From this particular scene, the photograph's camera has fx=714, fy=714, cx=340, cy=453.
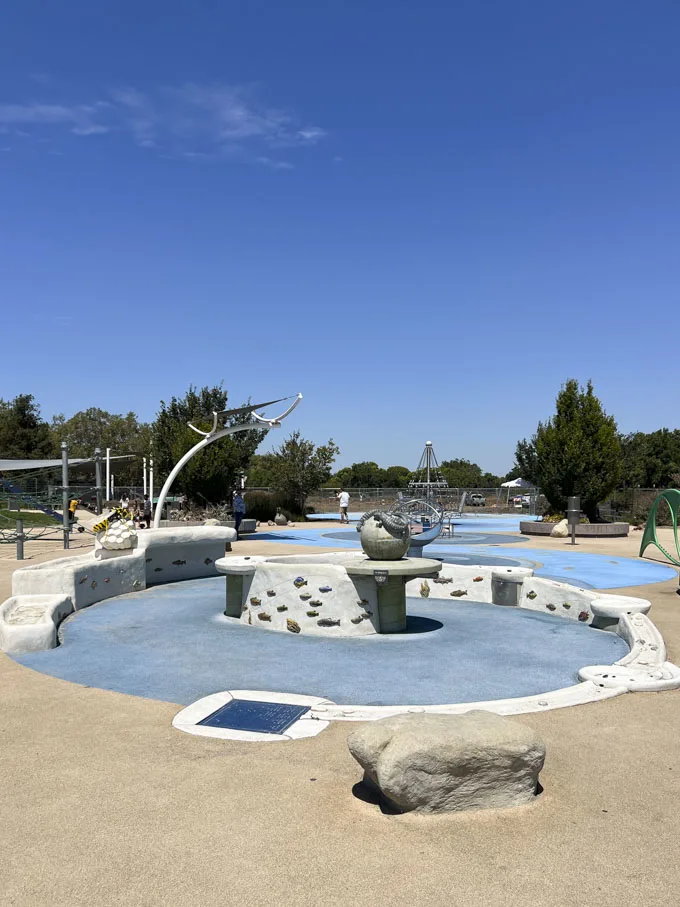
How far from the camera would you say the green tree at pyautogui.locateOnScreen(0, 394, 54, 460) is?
176 feet

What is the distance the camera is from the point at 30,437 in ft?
179

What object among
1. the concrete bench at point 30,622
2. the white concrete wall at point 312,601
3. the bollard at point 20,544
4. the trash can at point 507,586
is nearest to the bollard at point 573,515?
the trash can at point 507,586

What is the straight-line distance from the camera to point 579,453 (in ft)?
98.4

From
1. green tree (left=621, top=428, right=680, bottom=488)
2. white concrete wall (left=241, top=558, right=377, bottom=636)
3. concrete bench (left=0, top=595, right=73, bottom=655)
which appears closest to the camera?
concrete bench (left=0, top=595, right=73, bottom=655)

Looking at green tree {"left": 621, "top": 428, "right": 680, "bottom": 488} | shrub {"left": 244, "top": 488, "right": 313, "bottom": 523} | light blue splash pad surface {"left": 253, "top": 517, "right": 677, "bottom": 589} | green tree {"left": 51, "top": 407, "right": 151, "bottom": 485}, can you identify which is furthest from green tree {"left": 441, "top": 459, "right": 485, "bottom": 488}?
light blue splash pad surface {"left": 253, "top": 517, "right": 677, "bottom": 589}

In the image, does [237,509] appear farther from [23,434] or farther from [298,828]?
[23,434]

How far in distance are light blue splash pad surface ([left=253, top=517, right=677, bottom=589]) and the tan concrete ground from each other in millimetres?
10145

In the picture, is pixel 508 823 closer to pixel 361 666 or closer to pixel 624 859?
pixel 624 859

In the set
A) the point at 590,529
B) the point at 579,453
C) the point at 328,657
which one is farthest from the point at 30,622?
the point at 579,453

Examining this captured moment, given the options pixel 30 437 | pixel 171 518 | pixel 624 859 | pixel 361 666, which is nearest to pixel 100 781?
pixel 624 859

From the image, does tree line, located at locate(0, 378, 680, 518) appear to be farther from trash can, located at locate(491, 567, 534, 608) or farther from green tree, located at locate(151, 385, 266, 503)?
trash can, located at locate(491, 567, 534, 608)

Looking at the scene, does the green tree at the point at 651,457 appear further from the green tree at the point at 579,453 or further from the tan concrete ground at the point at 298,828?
the tan concrete ground at the point at 298,828

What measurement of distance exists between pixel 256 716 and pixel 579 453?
86.6 feet

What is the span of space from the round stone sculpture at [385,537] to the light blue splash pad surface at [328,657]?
3.75 feet
